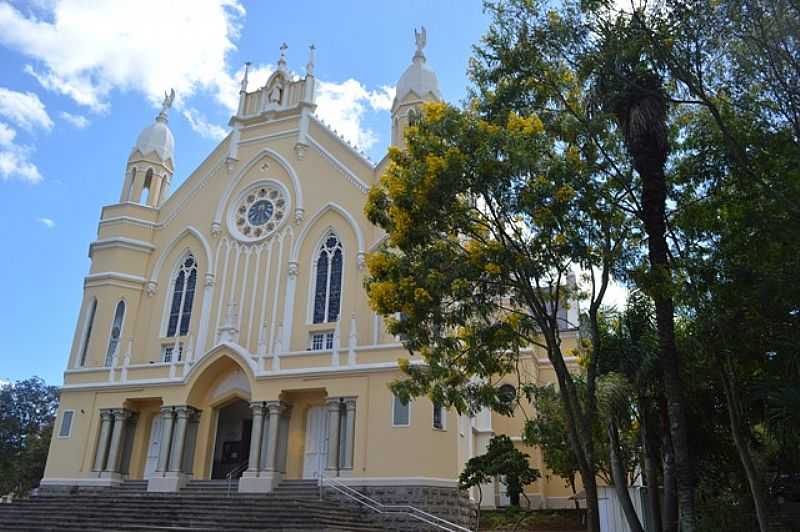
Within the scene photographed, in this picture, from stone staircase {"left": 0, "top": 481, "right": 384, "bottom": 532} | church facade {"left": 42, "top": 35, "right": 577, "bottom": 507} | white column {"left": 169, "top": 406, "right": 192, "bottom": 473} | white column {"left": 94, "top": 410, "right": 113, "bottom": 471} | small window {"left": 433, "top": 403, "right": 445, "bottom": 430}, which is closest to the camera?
stone staircase {"left": 0, "top": 481, "right": 384, "bottom": 532}

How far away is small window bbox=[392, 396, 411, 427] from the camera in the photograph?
2084cm

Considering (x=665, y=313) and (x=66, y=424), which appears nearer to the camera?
(x=665, y=313)

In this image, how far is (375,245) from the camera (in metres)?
24.5

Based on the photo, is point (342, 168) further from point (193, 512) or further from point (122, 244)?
point (193, 512)

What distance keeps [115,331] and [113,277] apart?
2.19 m

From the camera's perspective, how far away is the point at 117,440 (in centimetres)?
2448

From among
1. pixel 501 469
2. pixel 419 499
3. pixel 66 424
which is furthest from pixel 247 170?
pixel 501 469

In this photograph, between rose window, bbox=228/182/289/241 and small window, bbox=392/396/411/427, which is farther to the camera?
rose window, bbox=228/182/289/241

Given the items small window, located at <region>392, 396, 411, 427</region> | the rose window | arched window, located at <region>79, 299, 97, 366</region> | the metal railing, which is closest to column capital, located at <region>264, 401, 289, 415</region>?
the metal railing

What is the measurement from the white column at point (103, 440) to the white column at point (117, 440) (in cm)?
17

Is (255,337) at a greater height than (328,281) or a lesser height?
lesser

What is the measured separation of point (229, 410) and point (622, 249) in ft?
60.9

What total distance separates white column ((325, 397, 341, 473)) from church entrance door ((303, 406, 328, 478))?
100cm

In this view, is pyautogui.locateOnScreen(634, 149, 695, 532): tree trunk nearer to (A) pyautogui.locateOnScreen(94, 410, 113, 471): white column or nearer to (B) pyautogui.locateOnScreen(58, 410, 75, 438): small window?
(A) pyautogui.locateOnScreen(94, 410, 113, 471): white column
